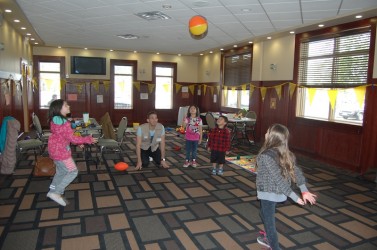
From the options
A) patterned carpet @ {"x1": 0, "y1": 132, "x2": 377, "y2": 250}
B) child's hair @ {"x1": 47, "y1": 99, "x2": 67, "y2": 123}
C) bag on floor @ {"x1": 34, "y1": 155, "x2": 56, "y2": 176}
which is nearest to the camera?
patterned carpet @ {"x1": 0, "y1": 132, "x2": 377, "y2": 250}

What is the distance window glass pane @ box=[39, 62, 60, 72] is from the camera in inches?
432

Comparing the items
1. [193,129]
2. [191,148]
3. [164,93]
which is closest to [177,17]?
[193,129]

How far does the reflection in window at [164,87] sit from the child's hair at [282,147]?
405 inches

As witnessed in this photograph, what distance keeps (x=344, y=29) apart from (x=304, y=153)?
2.86 metres

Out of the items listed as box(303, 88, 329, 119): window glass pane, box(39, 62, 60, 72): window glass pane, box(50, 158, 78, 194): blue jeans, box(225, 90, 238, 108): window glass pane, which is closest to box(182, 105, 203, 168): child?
box(50, 158, 78, 194): blue jeans

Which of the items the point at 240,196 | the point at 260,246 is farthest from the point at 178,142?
the point at 260,246

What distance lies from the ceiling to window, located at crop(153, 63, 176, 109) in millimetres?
3294

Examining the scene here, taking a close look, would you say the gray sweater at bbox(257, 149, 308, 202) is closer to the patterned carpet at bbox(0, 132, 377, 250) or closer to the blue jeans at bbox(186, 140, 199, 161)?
the patterned carpet at bbox(0, 132, 377, 250)

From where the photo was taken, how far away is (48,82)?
11039mm

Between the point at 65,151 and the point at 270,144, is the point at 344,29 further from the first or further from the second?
the point at 65,151

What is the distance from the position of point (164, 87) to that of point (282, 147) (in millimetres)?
10452

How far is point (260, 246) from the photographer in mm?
2998

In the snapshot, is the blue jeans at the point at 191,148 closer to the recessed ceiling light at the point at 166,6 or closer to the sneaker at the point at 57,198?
the recessed ceiling light at the point at 166,6

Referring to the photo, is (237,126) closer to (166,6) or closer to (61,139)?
(166,6)
